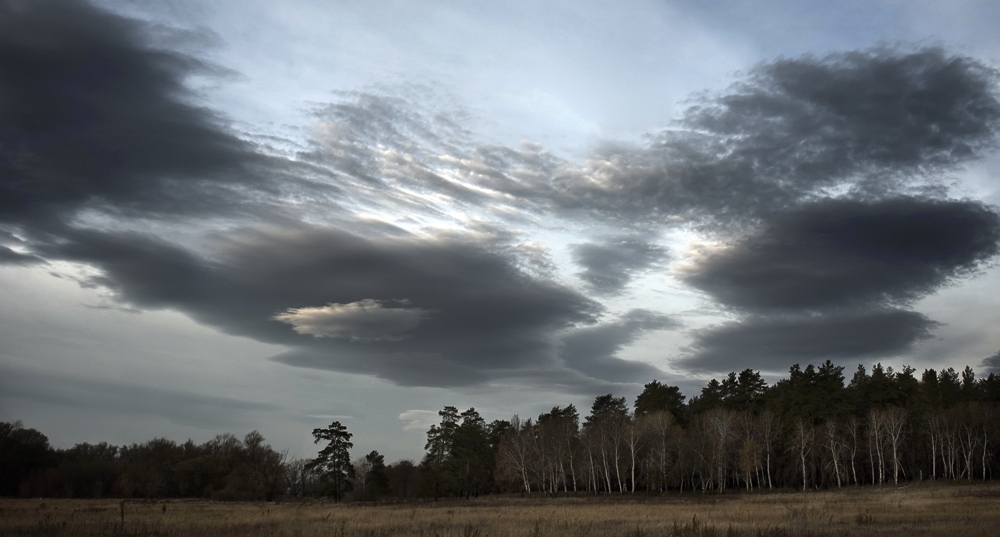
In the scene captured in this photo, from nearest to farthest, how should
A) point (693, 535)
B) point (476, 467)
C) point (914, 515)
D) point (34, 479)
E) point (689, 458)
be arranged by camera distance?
point (693, 535) < point (914, 515) < point (34, 479) < point (689, 458) < point (476, 467)

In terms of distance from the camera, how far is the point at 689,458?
105 metres

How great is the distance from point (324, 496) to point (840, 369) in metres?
83.6

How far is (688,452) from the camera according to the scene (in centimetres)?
10550

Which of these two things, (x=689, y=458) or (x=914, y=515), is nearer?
(x=914, y=515)

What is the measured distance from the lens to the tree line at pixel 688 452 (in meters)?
94.8

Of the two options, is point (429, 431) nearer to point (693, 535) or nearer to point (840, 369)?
point (840, 369)

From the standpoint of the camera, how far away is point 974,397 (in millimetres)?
109750

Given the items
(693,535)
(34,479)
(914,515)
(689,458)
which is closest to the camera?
(693,535)

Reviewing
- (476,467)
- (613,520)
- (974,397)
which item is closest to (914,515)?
(613,520)

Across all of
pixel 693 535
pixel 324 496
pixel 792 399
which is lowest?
pixel 324 496

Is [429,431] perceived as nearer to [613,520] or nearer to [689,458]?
[689,458]

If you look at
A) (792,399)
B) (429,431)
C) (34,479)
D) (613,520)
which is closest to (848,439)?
(792,399)

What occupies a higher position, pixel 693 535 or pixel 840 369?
pixel 840 369

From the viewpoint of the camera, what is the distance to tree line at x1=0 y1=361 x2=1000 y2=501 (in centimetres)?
9475
